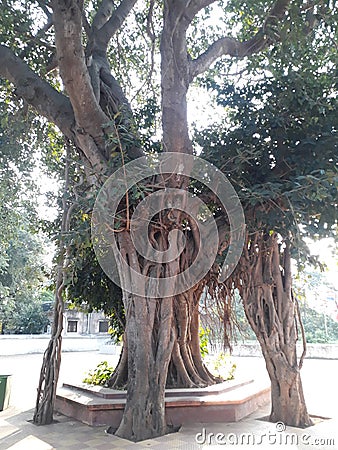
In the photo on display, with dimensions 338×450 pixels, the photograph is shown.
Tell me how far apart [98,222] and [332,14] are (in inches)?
126

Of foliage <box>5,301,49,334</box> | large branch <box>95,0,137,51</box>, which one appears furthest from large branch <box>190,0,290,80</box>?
foliage <box>5,301,49,334</box>

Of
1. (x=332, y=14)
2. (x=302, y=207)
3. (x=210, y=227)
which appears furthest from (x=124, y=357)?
(x=332, y=14)

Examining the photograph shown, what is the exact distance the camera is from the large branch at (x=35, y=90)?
16.3 feet

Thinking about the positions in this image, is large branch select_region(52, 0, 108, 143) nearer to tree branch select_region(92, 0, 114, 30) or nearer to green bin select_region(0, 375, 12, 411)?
tree branch select_region(92, 0, 114, 30)

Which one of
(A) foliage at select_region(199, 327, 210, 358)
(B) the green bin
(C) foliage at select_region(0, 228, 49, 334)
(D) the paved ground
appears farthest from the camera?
(C) foliage at select_region(0, 228, 49, 334)

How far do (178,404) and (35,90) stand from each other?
4380mm

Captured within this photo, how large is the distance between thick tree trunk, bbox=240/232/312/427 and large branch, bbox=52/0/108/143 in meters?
2.43

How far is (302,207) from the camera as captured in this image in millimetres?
4078

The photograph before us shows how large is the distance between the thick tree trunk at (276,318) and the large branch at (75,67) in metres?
2.43

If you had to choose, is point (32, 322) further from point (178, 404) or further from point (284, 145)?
point (284, 145)

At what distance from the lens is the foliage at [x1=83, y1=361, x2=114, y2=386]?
595 cm

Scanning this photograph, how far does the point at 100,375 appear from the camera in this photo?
6.16 m

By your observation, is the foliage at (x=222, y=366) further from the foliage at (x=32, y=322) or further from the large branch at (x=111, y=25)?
the foliage at (x=32, y=322)

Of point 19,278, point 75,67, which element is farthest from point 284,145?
point 19,278
